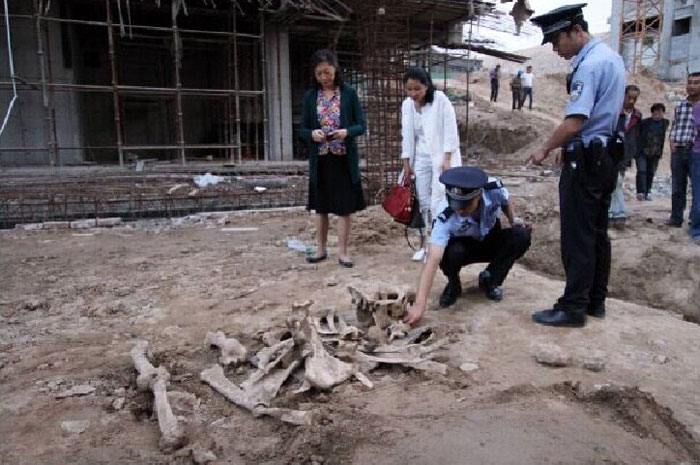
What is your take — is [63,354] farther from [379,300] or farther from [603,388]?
[603,388]

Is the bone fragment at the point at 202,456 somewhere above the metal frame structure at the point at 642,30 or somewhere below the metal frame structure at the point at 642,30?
below

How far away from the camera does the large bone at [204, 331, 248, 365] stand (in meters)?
2.84

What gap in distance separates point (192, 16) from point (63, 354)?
13.0 meters

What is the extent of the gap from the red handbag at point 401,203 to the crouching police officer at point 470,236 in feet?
2.91

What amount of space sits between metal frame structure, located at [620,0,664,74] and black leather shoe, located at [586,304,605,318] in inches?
1125

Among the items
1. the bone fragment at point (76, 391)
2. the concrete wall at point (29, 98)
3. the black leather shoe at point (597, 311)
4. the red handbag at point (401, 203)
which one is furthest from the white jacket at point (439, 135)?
the concrete wall at point (29, 98)

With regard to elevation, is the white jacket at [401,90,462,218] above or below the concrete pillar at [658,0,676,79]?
below

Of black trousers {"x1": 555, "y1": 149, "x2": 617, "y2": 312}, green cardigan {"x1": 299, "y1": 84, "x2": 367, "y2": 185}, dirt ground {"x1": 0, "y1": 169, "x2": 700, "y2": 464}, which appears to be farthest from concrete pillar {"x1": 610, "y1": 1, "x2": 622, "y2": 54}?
black trousers {"x1": 555, "y1": 149, "x2": 617, "y2": 312}

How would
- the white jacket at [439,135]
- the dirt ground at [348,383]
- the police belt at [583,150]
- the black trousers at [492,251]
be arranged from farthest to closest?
the white jacket at [439,135], the black trousers at [492,251], the police belt at [583,150], the dirt ground at [348,383]

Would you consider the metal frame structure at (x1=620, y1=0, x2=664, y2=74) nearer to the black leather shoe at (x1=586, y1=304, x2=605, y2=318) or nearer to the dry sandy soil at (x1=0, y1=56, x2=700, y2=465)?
the dry sandy soil at (x1=0, y1=56, x2=700, y2=465)

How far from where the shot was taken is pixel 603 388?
245 centimetres

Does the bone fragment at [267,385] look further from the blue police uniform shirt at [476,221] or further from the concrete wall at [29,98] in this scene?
the concrete wall at [29,98]

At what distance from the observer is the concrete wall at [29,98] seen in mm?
11688

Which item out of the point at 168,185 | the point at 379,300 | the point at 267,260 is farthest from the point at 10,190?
the point at 379,300
